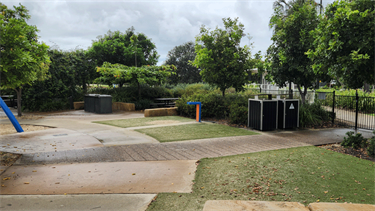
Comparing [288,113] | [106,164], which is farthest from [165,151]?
[288,113]

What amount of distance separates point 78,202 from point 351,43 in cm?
738

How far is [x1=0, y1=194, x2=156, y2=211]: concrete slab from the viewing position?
3.96 metres

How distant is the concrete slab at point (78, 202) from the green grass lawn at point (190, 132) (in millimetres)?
4419

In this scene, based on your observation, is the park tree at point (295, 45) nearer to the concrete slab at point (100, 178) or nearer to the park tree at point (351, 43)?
the park tree at point (351, 43)

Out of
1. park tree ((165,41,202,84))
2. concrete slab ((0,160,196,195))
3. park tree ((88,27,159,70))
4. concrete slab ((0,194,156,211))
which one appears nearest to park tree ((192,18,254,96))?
concrete slab ((0,160,196,195))

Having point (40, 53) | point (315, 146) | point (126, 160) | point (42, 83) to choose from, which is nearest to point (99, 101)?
point (42, 83)

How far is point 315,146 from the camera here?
8039mm

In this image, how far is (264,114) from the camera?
1057 centimetres

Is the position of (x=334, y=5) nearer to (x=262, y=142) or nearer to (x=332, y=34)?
(x=332, y=34)

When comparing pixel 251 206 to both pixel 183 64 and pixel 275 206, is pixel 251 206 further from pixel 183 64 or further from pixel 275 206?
pixel 183 64

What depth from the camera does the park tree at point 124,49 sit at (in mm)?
29391

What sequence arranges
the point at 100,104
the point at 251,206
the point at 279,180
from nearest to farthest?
the point at 251,206
the point at 279,180
the point at 100,104

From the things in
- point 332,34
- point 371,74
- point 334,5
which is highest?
point 334,5

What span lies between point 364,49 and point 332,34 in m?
0.99
